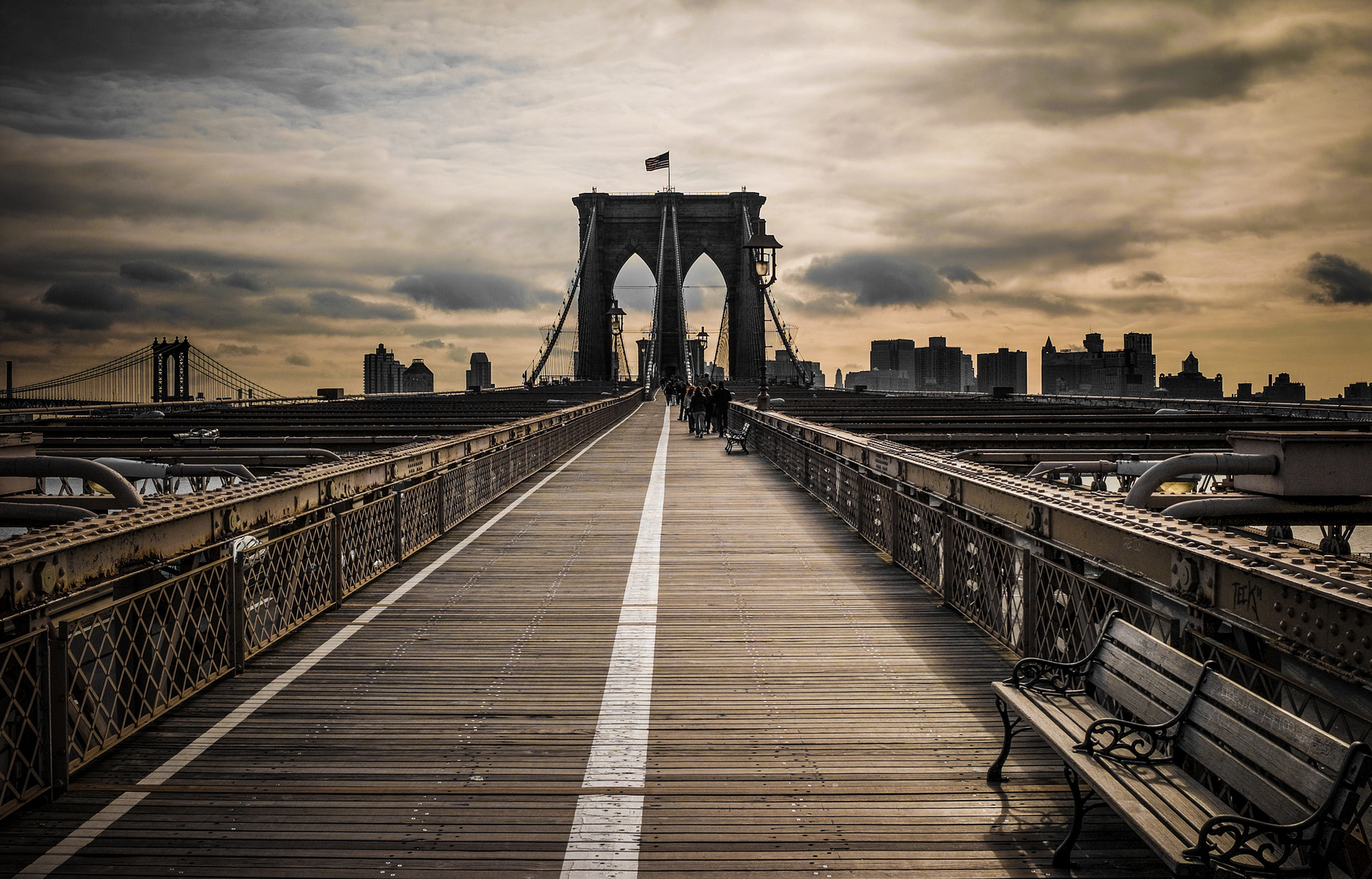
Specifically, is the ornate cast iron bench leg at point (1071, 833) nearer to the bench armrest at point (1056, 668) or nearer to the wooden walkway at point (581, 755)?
the wooden walkway at point (581, 755)

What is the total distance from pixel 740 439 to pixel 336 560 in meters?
19.0

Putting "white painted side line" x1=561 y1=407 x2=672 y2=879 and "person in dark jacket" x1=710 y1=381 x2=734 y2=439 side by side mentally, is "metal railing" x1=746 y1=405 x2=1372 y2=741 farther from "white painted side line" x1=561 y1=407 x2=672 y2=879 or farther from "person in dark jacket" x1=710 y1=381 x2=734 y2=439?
"person in dark jacket" x1=710 y1=381 x2=734 y2=439

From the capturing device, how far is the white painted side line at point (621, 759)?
12.6ft

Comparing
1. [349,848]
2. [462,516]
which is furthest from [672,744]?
[462,516]

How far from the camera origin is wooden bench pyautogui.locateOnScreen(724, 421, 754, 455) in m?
25.5

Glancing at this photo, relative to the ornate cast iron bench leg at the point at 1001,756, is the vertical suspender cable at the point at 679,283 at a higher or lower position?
higher

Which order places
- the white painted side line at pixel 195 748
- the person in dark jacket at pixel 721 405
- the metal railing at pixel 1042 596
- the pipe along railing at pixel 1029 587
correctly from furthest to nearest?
the person in dark jacket at pixel 721 405
the pipe along railing at pixel 1029 587
the white painted side line at pixel 195 748
the metal railing at pixel 1042 596

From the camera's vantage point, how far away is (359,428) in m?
22.5

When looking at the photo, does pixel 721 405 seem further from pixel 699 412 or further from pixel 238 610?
pixel 238 610

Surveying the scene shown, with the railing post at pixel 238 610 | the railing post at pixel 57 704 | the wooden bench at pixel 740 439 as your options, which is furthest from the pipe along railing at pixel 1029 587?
the wooden bench at pixel 740 439

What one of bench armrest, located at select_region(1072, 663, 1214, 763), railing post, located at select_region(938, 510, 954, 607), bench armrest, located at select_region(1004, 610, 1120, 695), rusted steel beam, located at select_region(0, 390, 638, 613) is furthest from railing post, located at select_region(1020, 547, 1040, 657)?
rusted steel beam, located at select_region(0, 390, 638, 613)

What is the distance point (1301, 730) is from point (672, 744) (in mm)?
2969

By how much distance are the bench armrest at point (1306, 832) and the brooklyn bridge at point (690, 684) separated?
0.06 ft

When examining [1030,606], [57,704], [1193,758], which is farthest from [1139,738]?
[57,704]
